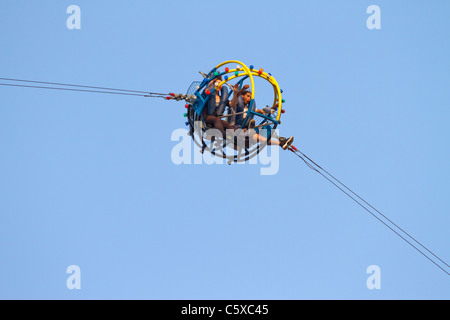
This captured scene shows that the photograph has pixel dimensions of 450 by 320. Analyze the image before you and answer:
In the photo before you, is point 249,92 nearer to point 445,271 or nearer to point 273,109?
point 273,109

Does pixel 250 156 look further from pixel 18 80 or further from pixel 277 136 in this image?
pixel 18 80

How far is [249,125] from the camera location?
2586 cm

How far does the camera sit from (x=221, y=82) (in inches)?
1015

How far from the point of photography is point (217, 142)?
2653 cm

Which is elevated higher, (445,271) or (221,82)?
(221,82)

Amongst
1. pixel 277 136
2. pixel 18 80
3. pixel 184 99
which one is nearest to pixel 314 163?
pixel 277 136

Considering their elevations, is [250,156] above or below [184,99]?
below

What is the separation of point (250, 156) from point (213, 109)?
2.16 metres

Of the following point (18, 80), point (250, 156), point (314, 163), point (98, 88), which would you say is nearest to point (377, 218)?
point (314, 163)
